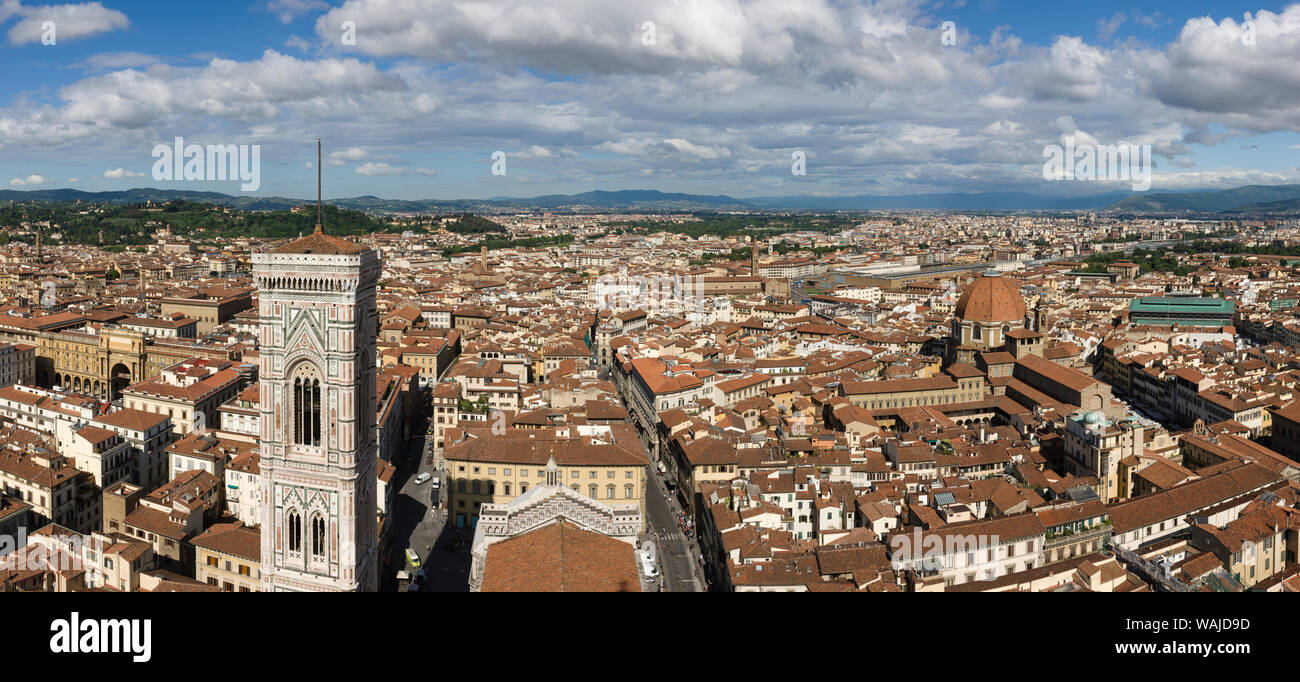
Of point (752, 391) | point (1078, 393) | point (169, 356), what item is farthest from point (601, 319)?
point (1078, 393)

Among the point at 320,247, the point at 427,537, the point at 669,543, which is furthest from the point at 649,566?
the point at 320,247

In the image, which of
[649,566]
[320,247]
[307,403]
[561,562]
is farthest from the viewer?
[649,566]

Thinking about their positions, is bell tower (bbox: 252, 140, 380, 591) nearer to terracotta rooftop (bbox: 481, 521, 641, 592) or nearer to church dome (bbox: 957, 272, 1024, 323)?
terracotta rooftop (bbox: 481, 521, 641, 592)

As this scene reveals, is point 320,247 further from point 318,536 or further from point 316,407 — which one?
point 318,536

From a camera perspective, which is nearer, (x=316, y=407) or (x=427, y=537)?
(x=316, y=407)

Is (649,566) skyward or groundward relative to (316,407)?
groundward

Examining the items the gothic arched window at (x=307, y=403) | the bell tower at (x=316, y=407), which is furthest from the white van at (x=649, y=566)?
the gothic arched window at (x=307, y=403)
